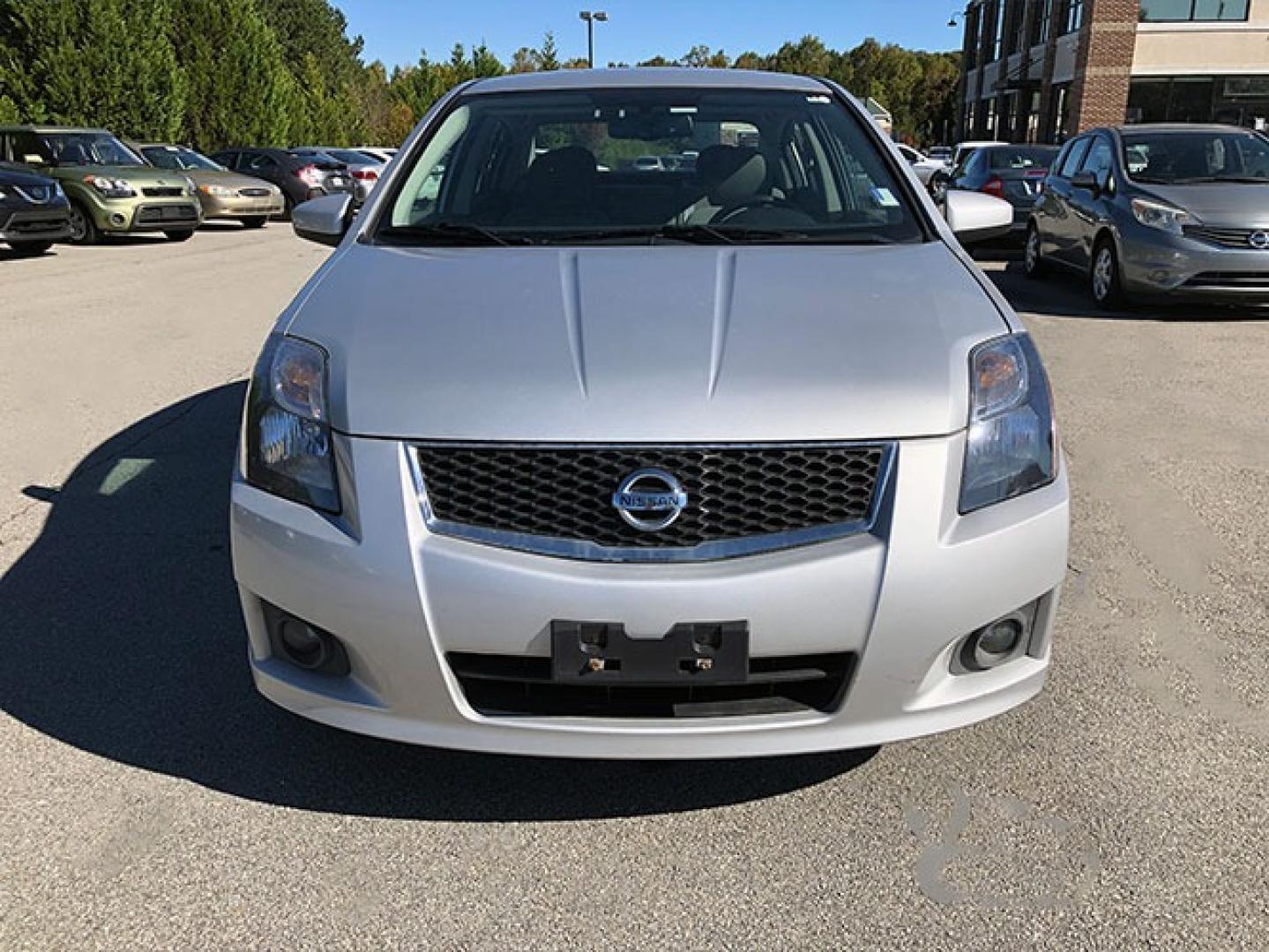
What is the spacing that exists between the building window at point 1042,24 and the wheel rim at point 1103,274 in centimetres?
2813

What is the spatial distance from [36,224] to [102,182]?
2.19m

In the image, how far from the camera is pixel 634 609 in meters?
2.13

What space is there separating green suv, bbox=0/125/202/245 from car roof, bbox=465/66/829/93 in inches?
527

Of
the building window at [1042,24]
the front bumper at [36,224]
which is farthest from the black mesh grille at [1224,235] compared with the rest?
the building window at [1042,24]

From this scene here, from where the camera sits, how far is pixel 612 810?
2562 mm

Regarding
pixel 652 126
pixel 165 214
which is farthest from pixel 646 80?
pixel 165 214

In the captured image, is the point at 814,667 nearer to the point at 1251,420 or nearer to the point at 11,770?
the point at 11,770

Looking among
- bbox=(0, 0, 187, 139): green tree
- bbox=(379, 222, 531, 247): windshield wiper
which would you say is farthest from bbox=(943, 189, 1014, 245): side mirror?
bbox=(0, 0, 187, 139): green tree

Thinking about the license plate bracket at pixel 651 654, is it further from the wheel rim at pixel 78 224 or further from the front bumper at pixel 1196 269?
the wheel rim at pixel 78 224

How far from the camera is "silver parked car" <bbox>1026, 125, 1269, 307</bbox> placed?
27.7 ft

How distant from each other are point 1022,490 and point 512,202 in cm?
185

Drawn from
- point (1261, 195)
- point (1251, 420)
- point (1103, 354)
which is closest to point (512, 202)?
point (1251, 420)

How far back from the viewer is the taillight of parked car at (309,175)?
21.2 meters

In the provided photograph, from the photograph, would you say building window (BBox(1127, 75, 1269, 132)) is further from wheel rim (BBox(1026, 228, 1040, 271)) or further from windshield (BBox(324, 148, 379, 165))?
wheel rim (BBox(1026, 228, 1040, 271))
